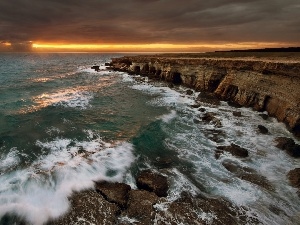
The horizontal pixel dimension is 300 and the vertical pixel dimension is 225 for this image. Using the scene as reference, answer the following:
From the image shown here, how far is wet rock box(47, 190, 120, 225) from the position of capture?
32.7 ft

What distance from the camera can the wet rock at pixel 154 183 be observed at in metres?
11.9

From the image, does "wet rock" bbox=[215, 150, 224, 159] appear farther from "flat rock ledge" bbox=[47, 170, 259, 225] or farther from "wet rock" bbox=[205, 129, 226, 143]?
"flat rock ledge" bbox=[47, 170, 259, 225]

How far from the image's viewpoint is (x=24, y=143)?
17.4 metres

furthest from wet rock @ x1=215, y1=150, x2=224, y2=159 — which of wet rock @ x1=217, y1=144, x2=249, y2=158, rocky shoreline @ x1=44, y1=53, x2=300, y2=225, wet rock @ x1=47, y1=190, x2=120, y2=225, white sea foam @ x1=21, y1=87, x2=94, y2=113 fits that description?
white sea foam @ x1=21, y1=87, x2=94, y2=113

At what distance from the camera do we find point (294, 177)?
43.0 ft

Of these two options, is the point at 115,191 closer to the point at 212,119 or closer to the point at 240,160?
the point at 240,160

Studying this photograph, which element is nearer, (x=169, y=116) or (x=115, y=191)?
(x=115, y=191)

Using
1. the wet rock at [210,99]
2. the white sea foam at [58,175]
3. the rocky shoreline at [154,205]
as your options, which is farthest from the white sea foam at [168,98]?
the rocky shoreline at [154,205]

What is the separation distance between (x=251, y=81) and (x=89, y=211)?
77.7 feet

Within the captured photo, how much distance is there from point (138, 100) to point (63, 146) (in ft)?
55.0

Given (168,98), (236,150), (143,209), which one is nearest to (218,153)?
(236,150)

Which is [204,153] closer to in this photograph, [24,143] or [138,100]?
[24,143]

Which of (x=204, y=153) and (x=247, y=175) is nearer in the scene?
(x=247, y=175)

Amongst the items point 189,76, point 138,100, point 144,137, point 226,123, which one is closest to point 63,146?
point 144,137
